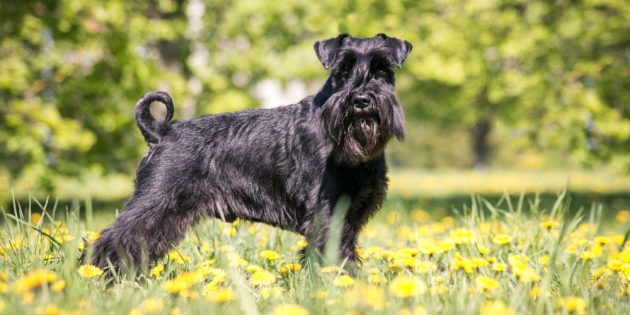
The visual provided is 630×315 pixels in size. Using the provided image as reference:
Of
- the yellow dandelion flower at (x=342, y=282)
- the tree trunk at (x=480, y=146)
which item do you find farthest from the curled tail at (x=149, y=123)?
the tree trunk at (x=480, y=146)

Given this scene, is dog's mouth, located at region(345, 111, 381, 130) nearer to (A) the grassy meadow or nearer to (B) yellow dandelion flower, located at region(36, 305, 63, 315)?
(A) the grassy meadow

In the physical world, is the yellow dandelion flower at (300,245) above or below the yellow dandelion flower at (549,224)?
below

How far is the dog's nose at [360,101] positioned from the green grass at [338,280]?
0.79m

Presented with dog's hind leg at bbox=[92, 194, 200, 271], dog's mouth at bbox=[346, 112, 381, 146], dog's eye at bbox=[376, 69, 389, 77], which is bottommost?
dog's hind leg at bbox=[92, 194, 200, 271]

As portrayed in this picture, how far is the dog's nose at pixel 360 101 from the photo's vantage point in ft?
9.96

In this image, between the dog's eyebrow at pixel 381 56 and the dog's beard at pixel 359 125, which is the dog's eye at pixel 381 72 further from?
the dog's beard at pixel 359 125

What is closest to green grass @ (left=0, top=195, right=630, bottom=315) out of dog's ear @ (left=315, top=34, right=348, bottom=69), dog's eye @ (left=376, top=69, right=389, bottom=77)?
dog's eye @ (left=376, top=69, right=389, bottom=77)

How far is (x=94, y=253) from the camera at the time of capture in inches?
121

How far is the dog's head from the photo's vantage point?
305cm

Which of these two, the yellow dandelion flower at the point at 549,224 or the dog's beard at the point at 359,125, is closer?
the dog's beard at the point at 359,125

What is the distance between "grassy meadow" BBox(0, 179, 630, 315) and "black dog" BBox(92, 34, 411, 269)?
20cm

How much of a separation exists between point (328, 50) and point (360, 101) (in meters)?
0.44

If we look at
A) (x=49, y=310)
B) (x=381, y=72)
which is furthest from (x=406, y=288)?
(x=381, y=72)

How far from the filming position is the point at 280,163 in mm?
3307
